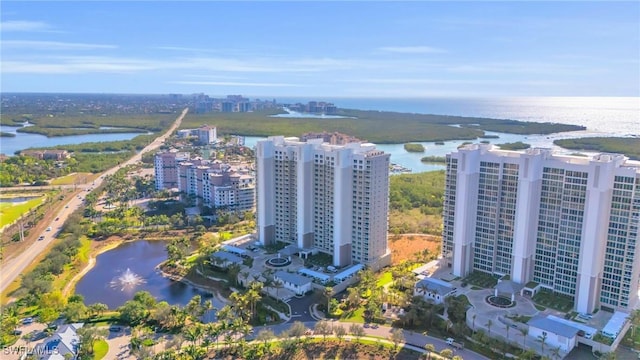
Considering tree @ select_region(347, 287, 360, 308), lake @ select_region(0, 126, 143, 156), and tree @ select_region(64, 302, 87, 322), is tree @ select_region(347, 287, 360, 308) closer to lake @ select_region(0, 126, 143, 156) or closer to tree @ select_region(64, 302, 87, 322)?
tree @ select_region(64, 302, 87, 322)

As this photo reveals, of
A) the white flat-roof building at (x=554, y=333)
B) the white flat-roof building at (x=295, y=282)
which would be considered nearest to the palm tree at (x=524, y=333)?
the white flat-roof building at (x=554, y=333)

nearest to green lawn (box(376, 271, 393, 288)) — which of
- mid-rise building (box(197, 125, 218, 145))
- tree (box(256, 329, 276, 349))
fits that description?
tree (box(256, 329, 276, 349))

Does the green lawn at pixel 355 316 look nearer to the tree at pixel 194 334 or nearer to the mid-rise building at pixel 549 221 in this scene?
the mid-rise building at pixel 549 221

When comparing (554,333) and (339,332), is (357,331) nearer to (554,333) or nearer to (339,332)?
(339,332)

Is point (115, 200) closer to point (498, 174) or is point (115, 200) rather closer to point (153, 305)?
point (153, 305)

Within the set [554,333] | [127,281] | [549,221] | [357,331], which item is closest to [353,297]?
[357,331]

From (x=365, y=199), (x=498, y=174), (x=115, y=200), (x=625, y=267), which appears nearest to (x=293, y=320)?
(x=365, y=199)
